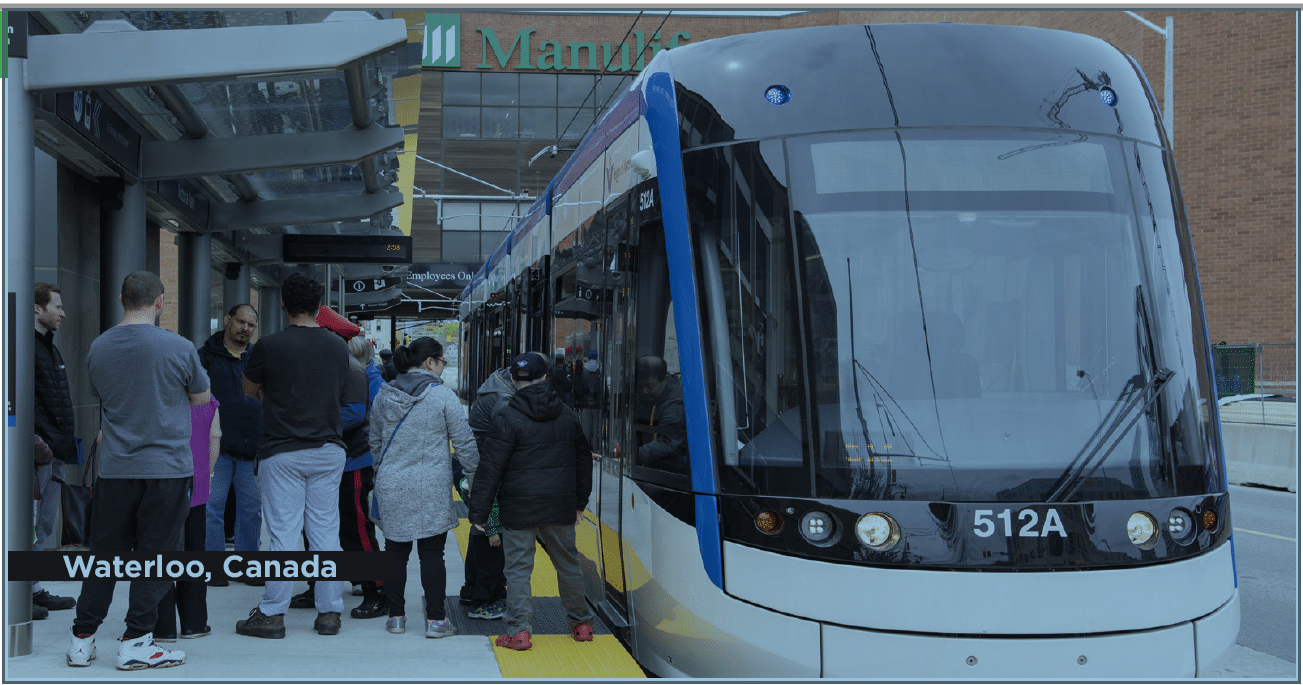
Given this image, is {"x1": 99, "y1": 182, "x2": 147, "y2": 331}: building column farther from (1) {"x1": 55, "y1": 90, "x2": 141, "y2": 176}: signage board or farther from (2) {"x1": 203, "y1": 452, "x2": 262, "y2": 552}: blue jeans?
(2) {"x1": 203, "y1": 452, "x2": 262, "y2": 552}: blue jeans

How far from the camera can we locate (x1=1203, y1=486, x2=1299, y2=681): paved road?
5898 millimetres

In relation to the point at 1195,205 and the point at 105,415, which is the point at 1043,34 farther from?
the point at 1195,205

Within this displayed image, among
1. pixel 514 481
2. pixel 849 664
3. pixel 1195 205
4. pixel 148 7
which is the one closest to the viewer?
pixel 849 664

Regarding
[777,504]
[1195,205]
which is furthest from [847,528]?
[1195,205]

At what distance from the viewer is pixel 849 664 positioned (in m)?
4.38

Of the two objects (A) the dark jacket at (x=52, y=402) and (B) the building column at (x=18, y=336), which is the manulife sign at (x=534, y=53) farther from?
(B) the building column at (x=18, y=336)

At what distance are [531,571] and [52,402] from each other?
8.32 ft

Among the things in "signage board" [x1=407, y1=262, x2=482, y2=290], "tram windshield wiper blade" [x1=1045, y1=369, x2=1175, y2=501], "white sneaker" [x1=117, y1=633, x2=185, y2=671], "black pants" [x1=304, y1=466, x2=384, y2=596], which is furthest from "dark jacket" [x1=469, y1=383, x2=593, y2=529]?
"signage board" [x1=407, y1=262, x2=482, y2=290]

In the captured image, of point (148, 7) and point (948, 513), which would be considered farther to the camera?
point (148, 7)

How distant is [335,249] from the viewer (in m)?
14.1

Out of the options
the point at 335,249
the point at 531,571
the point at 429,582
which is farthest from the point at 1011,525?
the point at 335,249

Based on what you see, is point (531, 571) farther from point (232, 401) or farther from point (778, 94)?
point (778, 94)

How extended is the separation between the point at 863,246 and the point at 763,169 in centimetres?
53

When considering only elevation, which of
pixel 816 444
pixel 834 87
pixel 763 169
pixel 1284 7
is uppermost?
pixel 1284 7
